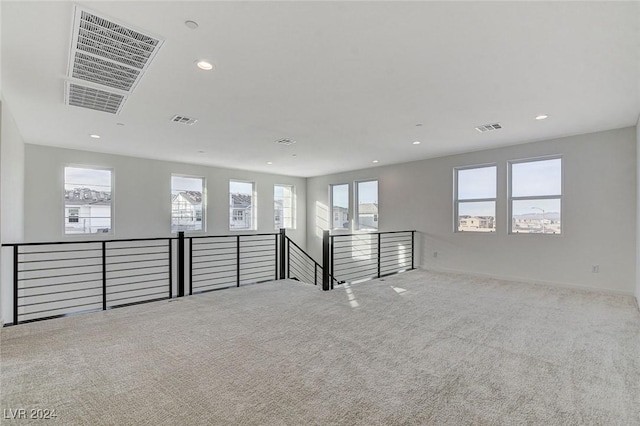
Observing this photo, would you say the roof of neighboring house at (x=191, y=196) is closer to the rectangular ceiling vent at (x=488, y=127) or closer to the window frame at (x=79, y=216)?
the window frame at (x=79, y=216)

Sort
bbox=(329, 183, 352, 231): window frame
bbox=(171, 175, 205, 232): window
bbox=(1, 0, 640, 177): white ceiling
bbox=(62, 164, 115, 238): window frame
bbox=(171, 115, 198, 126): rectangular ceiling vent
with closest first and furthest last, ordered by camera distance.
Result: bbox=(1, 0, 640, 177): white ceiling < bbox=(171, 115, 198, 126): rectangular ceiling vent < bbox=(62, 164, 115, 238): window frame < bbox=(171, 175, 205, 232): window < bbox=(329, 183, 352, 231): window frame

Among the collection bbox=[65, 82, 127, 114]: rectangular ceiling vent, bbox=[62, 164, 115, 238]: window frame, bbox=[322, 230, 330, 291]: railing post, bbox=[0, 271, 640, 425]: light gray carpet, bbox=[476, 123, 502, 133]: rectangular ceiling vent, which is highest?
bbox=[476, 123, 502, 133]: rectangular ceiling vent

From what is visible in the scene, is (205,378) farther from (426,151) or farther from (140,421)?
(426,151)

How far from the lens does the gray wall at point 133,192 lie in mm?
5621

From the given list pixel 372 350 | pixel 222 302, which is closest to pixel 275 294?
pixel 222 302

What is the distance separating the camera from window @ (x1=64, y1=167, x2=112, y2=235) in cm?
604

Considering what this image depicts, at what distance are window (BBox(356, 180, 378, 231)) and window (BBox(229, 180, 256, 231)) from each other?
3.07 metres

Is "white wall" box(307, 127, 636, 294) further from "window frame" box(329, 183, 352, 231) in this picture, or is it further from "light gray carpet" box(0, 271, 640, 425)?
"window frame" box(329, 183, 352, 231)

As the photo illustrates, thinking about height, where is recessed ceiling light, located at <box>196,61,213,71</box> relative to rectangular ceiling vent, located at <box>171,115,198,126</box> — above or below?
above

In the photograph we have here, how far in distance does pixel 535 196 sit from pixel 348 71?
15.2 ft

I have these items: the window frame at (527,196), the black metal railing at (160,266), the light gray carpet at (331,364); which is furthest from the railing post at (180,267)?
the window frame at (527,196)

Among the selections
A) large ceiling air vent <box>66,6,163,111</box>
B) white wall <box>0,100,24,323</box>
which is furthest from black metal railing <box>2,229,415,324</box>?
large ceiling air vent <box>66,6,163,111</box>

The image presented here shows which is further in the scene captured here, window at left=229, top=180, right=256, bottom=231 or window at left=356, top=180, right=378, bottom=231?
window at left=229, top=180, right=256, bottom=231

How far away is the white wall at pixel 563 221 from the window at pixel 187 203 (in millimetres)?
5059
